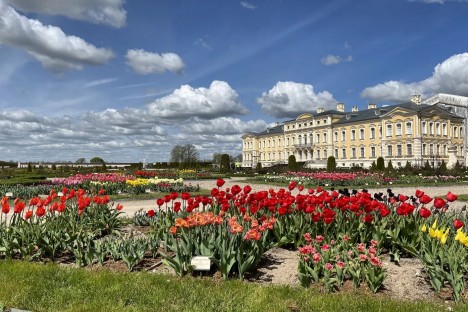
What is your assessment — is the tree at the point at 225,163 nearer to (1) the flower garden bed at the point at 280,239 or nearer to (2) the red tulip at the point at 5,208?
(1) the flower garden bed at the point at 280,239

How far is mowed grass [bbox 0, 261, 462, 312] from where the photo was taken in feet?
11.6

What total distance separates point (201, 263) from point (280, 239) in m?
1.58

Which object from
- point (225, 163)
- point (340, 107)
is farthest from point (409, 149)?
point (225, 163)

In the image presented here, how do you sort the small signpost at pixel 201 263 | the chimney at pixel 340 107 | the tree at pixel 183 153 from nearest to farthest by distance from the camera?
the small signpost at pixel 201 263
the chimney at pixel 340 107
the tree at pixel 183 153

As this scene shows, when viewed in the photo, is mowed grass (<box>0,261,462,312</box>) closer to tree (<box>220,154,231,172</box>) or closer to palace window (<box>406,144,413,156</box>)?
tree (<box>220,154,231,172</box>)

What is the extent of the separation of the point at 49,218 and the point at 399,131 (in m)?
51.6

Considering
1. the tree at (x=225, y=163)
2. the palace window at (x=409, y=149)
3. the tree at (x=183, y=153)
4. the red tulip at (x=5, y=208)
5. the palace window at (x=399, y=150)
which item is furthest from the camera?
the tree at (x=183, y=153)

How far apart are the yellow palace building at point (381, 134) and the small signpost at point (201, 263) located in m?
37.3

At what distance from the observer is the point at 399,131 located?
169ft

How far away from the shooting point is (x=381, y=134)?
2138 inches

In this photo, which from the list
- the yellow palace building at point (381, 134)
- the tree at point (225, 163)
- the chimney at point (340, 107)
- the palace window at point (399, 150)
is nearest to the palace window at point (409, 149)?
the yellow palace building at point (381, 134)

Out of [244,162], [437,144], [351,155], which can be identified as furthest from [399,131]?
[244,162]

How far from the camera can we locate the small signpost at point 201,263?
13.9ft

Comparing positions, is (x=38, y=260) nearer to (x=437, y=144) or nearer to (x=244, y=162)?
(x=437, y=144)
